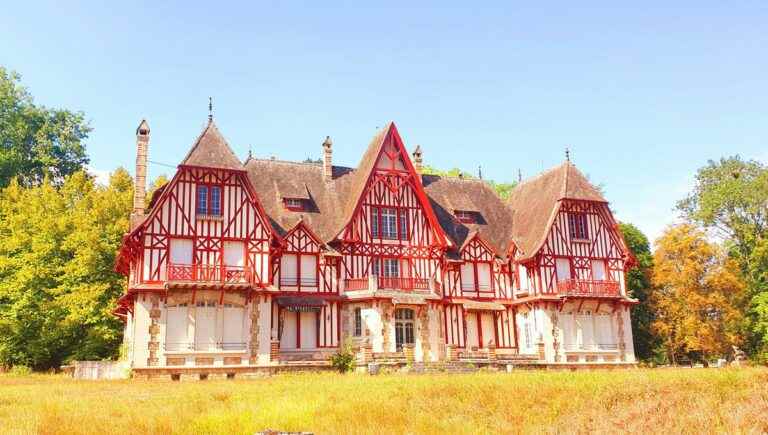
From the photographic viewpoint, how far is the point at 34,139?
51719 mm

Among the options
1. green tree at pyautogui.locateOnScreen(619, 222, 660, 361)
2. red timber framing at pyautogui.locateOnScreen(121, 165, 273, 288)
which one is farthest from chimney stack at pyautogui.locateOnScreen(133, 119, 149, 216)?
green tree at pyautogui.locateOnScreen(619, 222, 660, 361)

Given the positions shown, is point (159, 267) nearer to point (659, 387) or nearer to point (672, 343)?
point (659, 387)

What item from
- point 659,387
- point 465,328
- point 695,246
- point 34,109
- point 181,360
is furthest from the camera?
point 34,109

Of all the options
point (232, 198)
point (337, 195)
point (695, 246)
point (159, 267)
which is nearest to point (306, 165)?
point (337, 195)

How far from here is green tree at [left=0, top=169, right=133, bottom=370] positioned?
36406 mm

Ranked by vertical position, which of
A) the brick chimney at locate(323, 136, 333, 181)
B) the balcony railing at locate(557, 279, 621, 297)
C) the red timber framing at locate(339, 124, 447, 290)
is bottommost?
the balcony railing at locate(557, 279, 621, 297)

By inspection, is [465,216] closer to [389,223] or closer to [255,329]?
[389,223]

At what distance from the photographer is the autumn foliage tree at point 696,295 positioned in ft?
123

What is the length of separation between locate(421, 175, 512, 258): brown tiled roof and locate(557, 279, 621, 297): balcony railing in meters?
3.77

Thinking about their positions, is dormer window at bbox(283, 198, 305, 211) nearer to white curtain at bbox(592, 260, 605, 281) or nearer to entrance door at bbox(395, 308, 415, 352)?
entrance door at bbox(395, 308, 415, 352)

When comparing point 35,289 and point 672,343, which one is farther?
point 672,343

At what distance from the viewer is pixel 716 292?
37562mm

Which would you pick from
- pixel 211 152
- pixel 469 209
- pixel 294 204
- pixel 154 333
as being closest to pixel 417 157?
pixel 469 209

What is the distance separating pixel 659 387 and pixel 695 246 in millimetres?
23062
